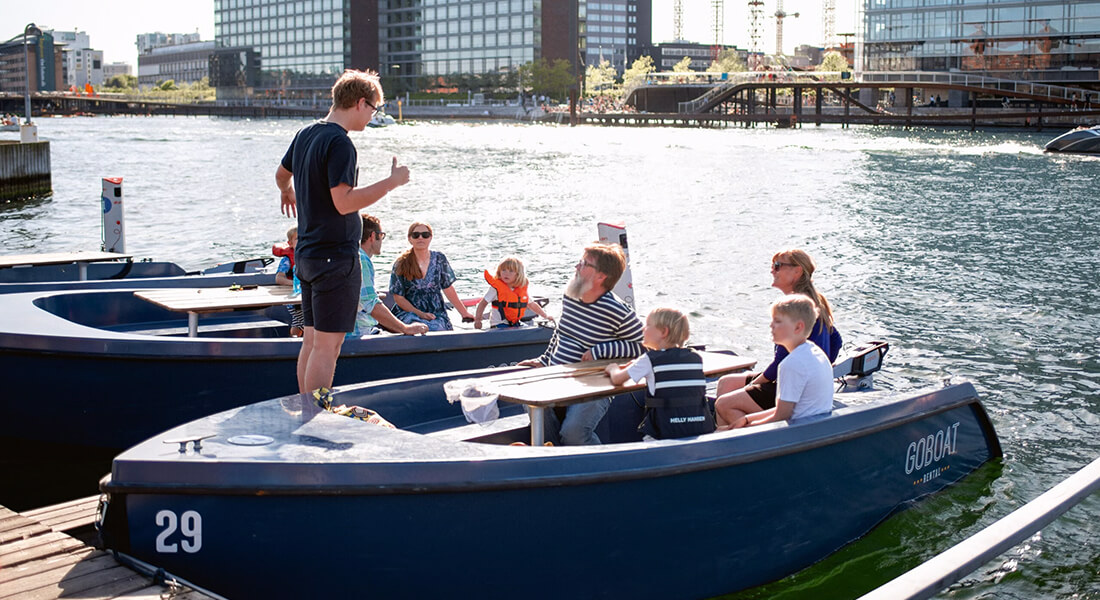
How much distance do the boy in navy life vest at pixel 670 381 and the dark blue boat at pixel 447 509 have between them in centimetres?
24

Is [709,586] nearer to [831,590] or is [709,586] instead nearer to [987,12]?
[831,590]

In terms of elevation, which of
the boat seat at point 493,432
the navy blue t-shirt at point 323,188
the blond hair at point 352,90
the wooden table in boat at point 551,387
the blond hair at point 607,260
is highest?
the blond hair at point 352,90

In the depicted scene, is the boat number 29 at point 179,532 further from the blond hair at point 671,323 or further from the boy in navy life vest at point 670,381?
the blond hair at point 671,323

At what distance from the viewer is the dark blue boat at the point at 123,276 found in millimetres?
9797

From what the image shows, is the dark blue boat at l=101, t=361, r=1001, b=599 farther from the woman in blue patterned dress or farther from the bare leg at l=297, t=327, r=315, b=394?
the woman in blue patterned dress

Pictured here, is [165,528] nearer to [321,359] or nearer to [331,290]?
[321,359]

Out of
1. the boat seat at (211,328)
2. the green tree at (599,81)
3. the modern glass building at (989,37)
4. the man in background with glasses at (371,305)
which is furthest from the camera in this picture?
the green tree at (599,81)

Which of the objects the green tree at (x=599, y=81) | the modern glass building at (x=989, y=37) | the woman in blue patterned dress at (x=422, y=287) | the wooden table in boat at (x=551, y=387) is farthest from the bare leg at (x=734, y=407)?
the green tree at (x=599, y=81)

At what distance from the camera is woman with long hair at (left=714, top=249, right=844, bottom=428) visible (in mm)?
6371

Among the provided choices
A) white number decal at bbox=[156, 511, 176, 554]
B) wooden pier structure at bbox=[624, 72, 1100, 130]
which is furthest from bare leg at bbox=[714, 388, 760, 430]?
wooden pier structure at bbox=[624, 72, 1100, 130]

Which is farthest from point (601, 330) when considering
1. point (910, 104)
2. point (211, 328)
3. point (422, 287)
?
point (910, 104)

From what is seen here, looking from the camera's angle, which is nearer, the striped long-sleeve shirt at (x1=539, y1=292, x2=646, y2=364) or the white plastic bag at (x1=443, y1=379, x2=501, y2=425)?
the white plastic bag at (x1=443, y1=379, x2=501, y2=425)

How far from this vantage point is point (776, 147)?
212 feet

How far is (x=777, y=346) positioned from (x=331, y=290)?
246 cm
